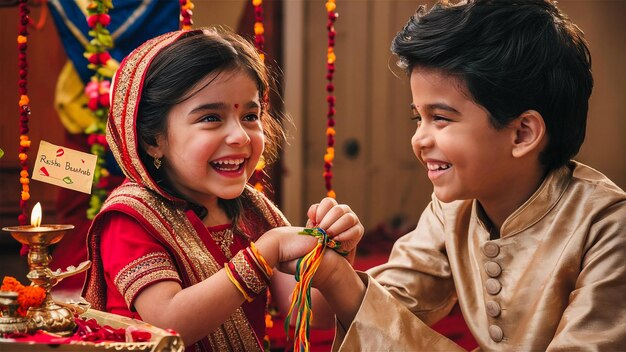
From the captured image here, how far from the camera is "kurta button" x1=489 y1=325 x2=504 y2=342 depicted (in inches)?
54.2

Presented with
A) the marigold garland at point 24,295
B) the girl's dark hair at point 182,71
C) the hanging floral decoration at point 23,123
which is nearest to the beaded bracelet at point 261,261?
the girl's dark hair at point 182,71

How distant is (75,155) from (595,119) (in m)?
4.49

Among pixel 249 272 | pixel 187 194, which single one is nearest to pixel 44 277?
pixel 249 272

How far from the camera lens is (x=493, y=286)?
139cm

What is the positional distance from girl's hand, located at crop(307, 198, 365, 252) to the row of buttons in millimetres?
244

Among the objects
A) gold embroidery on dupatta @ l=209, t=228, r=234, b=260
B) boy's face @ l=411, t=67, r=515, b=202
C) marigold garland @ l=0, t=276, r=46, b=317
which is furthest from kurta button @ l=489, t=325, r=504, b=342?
marigold garland @ l=0, t=276, r=46, b=317

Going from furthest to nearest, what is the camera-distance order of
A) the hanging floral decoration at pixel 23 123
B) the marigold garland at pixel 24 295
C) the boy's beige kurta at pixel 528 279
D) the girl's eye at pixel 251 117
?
the hanging floral decoration at pixel 23 123 < the girl's eye at pixel 251 117 < the boy's beige kurta at pixel 528 279 < the marigold garland at pixel 24 295

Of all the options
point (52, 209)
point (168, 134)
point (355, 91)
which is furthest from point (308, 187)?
point (168, 134)

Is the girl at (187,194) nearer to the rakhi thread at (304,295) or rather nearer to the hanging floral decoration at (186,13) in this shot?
the rakhi thread at (304,295)

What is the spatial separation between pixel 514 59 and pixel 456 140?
171mm

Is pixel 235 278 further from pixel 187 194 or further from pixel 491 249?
pixel 491 249

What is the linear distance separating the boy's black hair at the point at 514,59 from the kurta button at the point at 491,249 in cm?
19

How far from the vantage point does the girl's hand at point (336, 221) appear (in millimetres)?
1339

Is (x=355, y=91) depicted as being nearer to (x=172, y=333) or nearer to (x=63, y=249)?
(x=63, y=249)
